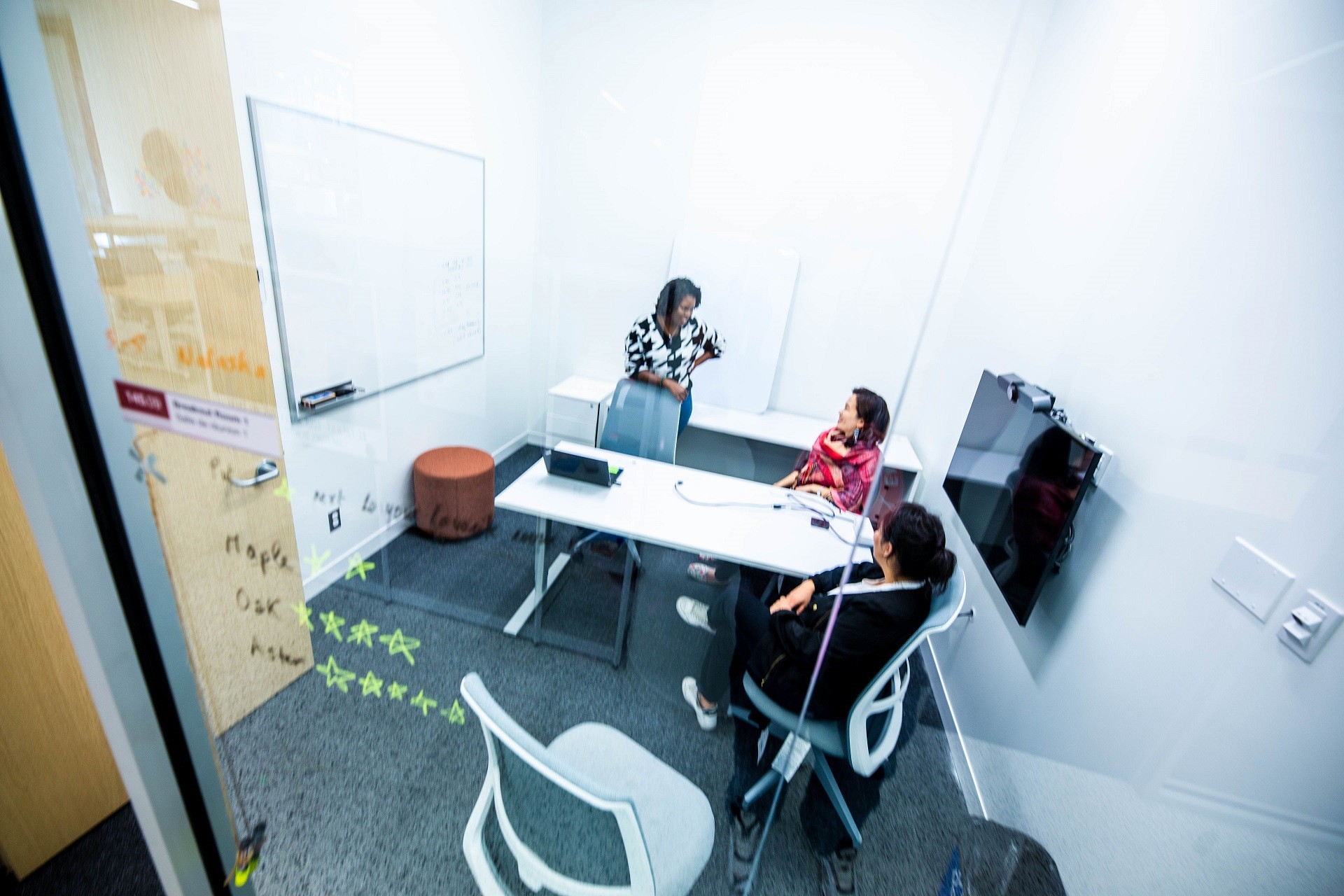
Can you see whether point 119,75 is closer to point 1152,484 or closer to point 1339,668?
point 1339,668

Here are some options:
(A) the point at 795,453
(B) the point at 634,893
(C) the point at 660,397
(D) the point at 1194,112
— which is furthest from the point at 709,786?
(D) the point at 1194,112

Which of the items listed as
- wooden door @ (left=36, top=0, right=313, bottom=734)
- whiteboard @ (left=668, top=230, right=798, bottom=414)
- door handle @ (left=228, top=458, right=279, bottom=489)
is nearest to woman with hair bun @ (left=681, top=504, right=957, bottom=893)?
whiteboard @ (left=668, top=230, right=798, bottom=414)

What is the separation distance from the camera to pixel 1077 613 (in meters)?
1.40

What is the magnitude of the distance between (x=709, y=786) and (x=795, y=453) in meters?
1.39

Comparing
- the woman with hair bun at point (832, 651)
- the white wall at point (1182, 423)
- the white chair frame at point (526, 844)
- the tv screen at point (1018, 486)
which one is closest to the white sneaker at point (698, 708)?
the woman with hair bun at point (832, 651)

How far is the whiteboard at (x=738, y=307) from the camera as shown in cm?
229

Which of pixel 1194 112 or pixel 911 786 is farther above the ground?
pixel 1194 112

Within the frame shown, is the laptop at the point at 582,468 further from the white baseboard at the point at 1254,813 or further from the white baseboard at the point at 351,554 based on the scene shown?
the white baseboard at the point at 1254,813

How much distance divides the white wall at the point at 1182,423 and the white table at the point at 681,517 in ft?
2.40

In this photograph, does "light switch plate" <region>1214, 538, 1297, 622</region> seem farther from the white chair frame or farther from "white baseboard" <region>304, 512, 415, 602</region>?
"white baseboard" <region>304, 512, 415, 602</region>

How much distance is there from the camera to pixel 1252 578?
0.92 m

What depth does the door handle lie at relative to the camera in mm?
1110

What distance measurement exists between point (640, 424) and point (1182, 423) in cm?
186

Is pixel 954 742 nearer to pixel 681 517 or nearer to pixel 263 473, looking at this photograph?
pixel 681 517
